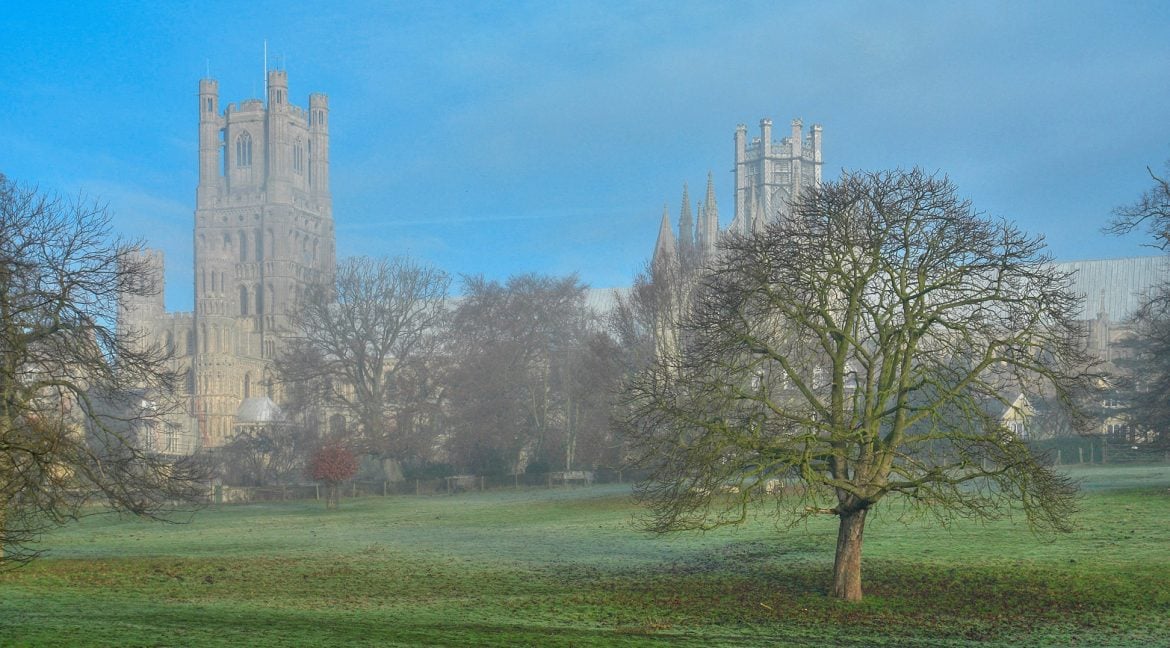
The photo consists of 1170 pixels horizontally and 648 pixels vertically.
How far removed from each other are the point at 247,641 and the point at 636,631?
18.0ft

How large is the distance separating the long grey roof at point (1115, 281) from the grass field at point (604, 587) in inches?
3426

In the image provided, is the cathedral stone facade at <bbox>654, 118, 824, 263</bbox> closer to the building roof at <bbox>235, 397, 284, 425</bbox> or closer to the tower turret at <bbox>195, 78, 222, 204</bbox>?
the building roof at <bbox>235, 397, 284, 425</bbox>

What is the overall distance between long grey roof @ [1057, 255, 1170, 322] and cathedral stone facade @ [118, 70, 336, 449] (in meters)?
86.0

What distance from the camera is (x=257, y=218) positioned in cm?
17075

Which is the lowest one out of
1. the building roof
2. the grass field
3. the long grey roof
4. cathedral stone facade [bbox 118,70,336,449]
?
the grass field

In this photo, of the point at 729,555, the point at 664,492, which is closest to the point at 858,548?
the point at 664,492

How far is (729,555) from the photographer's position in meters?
28.0

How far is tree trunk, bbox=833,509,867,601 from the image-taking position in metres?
21.2

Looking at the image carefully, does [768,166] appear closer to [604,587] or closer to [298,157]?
[298,157]

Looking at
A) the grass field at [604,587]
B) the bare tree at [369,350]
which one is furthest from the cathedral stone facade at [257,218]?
the grass field at [604,587]

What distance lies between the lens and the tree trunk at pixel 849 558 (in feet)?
69.7

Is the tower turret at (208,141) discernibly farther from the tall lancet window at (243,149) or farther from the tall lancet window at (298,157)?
the tall lancet window at (298,157)

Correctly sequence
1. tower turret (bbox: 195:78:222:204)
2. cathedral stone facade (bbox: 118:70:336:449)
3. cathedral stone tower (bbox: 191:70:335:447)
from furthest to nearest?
tower turret (bbox: 195:78:222:204)
cathedral stone tower (bbox: 191:70:335:447)
cathedral stone facade (bbox: 118:70:336:449)

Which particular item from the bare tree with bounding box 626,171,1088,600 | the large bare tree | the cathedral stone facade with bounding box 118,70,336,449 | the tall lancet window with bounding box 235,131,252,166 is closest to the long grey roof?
the large bare tree
